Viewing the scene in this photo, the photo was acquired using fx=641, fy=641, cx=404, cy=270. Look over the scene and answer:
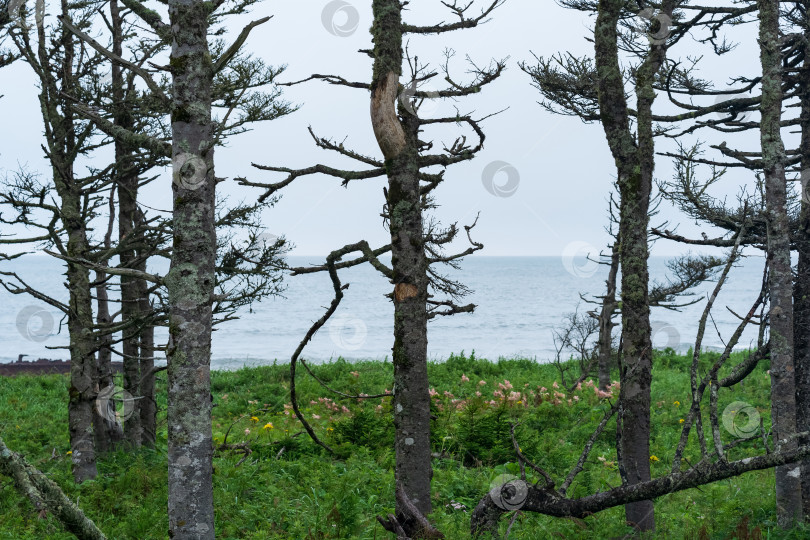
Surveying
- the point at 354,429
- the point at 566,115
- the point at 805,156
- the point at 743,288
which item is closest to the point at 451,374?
the point at 354,429

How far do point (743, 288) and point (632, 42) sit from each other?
119m

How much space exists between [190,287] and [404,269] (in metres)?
1.66

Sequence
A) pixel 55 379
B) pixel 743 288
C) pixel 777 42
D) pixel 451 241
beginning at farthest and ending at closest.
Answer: pixel 743 288, pixel 55 379, pixel 777 42, pixel 451 241

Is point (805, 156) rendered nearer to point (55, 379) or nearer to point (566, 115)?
point (566, 115)

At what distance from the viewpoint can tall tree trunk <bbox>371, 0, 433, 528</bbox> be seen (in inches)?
189

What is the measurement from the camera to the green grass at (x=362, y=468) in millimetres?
6352

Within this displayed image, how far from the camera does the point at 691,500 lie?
867 centimetres
